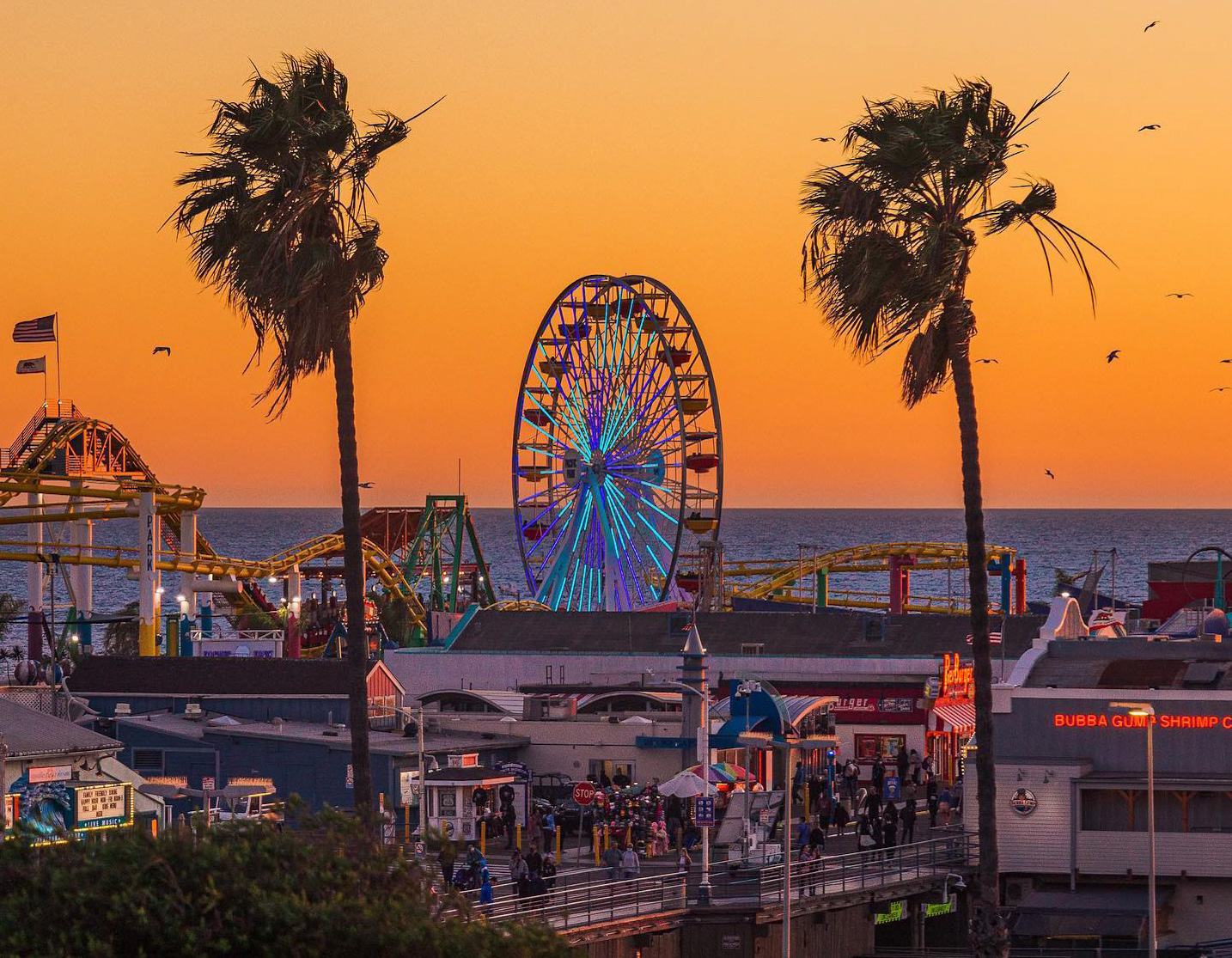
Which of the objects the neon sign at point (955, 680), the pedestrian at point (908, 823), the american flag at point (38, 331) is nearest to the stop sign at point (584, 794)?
the pedestrian at point (908, 823)

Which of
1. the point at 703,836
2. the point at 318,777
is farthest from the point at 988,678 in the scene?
the point at 318,777

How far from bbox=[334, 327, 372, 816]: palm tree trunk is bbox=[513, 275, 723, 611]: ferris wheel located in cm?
5044

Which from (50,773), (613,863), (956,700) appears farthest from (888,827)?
(50,773)

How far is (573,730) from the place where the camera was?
5816cm

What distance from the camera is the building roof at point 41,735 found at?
1571 inches

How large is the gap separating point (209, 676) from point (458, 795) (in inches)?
522

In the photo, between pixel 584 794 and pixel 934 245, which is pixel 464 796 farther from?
pixel 934 245

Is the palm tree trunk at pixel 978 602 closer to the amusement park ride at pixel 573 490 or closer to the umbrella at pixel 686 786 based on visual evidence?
the umbrella at pixel 686 786

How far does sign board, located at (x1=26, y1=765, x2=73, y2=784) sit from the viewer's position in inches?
1563

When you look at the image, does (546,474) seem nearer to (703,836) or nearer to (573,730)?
(573,730)

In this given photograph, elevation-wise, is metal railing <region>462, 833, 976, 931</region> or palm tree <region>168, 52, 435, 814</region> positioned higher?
palm tree <region>168, 52, 435, 814</region>

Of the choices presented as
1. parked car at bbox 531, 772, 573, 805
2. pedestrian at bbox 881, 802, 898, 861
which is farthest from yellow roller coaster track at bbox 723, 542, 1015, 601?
pedestrian at bbox 881, 802, 898, 861

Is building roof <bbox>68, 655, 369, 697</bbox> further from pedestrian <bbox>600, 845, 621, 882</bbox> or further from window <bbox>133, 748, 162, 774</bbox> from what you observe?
pedestrian <bbox>600, 845, 621, 882</bbox>

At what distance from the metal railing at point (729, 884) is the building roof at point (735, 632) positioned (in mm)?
22983
